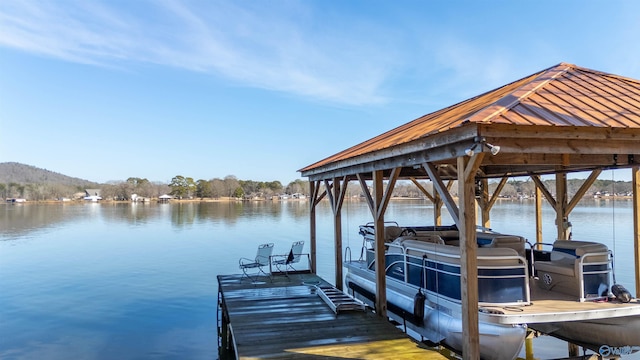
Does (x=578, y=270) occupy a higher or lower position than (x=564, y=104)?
lower

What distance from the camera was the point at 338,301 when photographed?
7.20 metres

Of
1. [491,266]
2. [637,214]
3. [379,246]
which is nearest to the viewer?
[491,266]

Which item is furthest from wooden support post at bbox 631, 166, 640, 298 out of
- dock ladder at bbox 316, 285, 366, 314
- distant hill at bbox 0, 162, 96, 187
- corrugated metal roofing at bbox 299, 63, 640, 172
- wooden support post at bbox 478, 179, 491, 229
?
distant hill at bbox 0, 162, 96, 187

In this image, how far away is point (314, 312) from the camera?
22.9ft

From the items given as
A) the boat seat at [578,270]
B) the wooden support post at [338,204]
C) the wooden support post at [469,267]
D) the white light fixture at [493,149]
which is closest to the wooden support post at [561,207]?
the boat seat at [578,270]

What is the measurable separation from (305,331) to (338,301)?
4.36 feet

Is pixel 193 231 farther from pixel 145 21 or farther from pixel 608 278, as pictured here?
pixel 608 278

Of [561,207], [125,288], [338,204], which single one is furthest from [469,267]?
[125,288]

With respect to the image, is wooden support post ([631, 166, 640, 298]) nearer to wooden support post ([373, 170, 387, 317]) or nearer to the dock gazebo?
the dock gazebo

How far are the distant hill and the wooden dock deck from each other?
478ft

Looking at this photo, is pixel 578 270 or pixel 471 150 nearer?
pixel 471 150

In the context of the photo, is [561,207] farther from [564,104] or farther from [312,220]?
[312,220]

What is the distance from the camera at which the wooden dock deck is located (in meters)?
5.15

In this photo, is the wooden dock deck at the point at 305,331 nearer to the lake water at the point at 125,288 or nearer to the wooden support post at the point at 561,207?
the lake water at the point at 125,288
